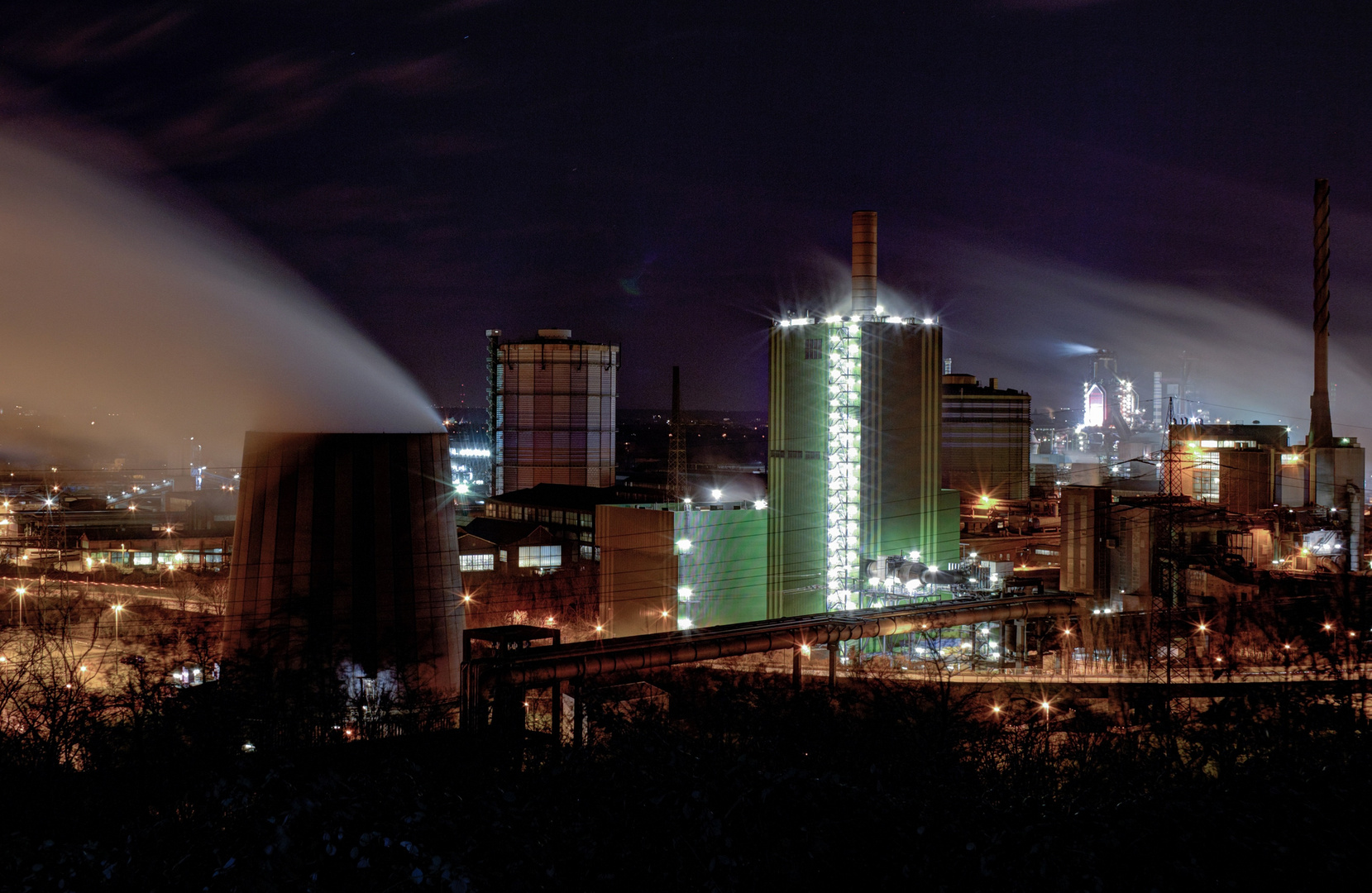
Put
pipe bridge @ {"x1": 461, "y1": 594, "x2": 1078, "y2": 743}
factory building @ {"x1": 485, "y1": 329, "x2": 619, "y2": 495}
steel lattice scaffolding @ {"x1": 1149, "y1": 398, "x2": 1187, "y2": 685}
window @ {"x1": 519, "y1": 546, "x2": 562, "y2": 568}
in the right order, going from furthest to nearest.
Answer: factory building @ {"x1": 485, "y1": 329, "x2": 619, "y2": 495}, window @ {"x1": 519, "y1": 546, "x2": 562, "y2": 568}, steel lattice scaffolding @ {"x1": 1149, "y1": 398, "x2": 1187, "y2": 685}, pipe bridge @ {"x1": 461, "y1": 594, "x2": 1078, "y2": 743}

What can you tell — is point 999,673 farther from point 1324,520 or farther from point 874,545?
point 1324,520

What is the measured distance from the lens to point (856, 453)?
68.3 feet

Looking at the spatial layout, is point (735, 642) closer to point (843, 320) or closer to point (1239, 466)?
point (843, 320)

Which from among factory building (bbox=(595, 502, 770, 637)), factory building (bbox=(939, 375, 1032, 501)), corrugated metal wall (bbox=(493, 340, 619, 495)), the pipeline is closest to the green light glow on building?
factory building (bbox=(595, 502, 770, 637))

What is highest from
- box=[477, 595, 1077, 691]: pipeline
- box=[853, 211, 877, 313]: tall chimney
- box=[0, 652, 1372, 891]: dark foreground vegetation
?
box=[853, 211, 877, 313]: tall chimney

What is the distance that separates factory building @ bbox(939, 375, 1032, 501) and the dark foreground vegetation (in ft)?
146

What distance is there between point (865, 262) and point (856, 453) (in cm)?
455

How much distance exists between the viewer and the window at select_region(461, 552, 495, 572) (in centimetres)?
2733

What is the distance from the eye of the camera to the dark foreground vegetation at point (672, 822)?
4023 mm

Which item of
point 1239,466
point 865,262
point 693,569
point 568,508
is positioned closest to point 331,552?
point 693,569

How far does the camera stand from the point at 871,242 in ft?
69.8

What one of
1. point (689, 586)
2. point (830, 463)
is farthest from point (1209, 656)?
point (689, 586)

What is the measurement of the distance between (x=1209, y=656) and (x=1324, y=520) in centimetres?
1194

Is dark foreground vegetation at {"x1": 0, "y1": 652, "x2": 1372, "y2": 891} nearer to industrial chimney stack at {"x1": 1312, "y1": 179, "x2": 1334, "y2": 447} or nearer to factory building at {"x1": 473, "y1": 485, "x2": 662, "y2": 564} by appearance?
factory building at {"x1": 473, "y1": 485, "x2": 662, "y2": 564}
